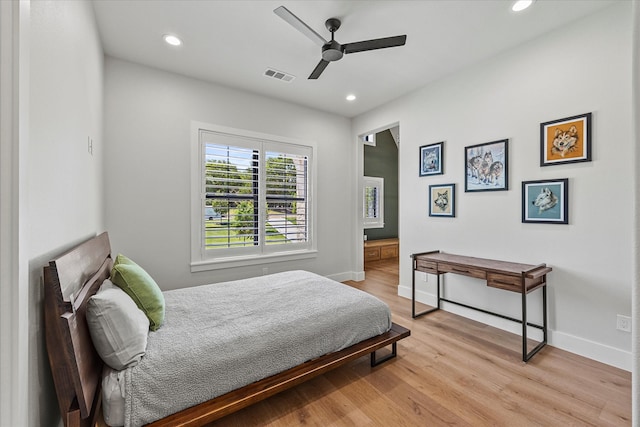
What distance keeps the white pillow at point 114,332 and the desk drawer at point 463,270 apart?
2.74 m

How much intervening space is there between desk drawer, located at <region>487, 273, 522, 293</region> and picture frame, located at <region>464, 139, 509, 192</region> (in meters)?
0.98

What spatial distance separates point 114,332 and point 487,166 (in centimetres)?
354

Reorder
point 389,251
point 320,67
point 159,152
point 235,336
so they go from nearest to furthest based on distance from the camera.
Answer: point 235,336 < point 320,67 < point 159,152 < point 389,251

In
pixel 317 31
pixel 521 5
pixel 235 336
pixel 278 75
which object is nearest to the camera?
pixel 235 336

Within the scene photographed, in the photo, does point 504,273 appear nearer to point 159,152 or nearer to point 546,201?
point 546,201

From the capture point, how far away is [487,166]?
119 inches

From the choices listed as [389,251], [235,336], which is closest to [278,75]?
[235,336]

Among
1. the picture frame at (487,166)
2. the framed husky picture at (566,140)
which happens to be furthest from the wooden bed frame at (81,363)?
the framed husky picture at (566,140)

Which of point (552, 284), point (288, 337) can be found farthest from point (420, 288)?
point (288, 337)

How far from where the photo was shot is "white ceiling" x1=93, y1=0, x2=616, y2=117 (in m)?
2.25

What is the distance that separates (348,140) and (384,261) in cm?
325

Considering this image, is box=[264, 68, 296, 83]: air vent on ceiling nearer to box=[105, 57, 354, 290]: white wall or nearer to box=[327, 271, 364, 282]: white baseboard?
box=[105, 57, 354, 290]: white wall

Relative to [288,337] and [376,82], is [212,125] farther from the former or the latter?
[288,337]

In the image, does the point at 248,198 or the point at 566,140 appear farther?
the point at 248,198
